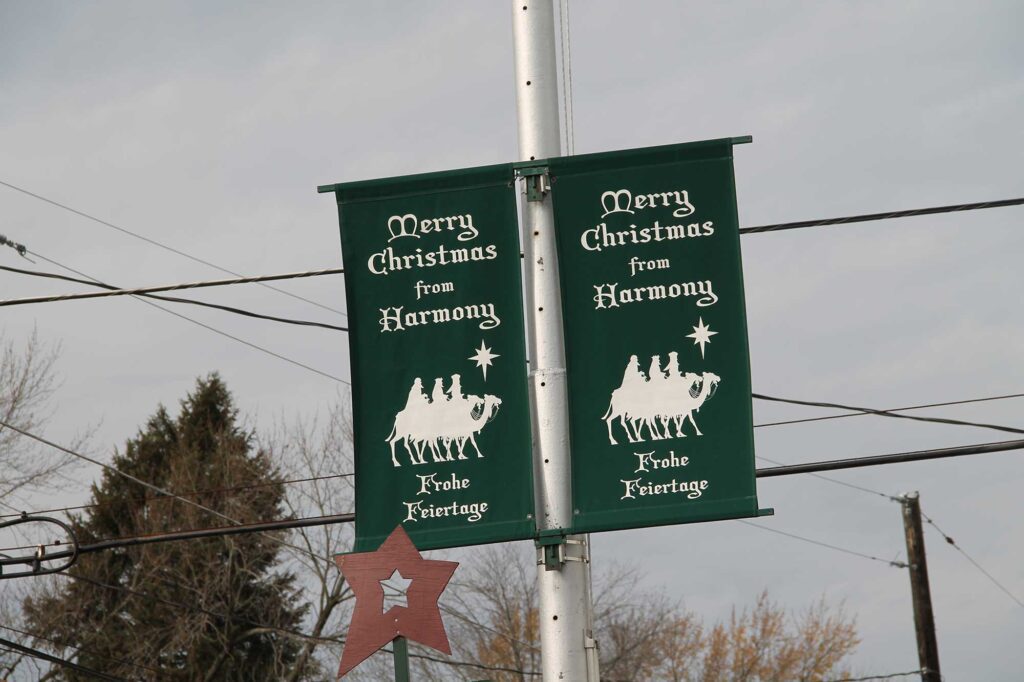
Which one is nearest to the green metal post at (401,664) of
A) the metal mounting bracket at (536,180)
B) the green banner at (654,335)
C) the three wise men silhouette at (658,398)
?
the green banner at (654,335)

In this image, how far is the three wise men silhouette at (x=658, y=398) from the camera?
7566 mm

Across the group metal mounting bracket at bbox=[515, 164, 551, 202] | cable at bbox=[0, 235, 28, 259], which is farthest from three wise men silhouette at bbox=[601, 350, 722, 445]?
cable at bbox=[0, 235, 28, 259]

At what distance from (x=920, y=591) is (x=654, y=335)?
61.0 feet

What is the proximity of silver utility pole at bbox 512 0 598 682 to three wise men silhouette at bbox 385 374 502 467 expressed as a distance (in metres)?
0.35

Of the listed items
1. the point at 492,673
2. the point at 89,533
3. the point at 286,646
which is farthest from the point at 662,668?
the point at 89,533

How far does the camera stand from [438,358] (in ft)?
25.8

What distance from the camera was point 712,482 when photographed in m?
7.44

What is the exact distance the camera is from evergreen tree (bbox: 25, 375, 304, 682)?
35156 millimetres

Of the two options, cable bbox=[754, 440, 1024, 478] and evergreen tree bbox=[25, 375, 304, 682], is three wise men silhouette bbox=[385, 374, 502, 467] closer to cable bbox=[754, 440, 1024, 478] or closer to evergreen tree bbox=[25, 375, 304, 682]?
cable bbox=[754, 440, 1024, 478]

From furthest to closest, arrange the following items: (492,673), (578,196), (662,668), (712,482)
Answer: (662,668), (492,673), (578,196), (712,482)

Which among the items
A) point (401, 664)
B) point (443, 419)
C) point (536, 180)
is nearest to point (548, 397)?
point (443, 419)

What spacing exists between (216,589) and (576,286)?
29.9 m

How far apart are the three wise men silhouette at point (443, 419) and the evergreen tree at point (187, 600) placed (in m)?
26.6

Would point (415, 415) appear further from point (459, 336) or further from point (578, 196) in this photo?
point (578, 196)
